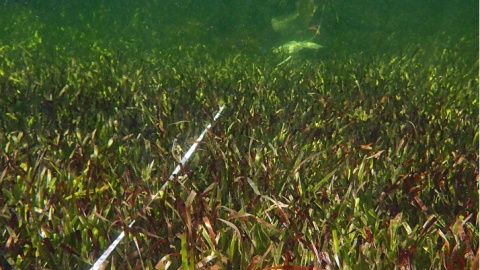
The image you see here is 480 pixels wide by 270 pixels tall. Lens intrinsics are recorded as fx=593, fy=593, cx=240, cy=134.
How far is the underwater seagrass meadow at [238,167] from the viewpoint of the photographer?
145 cm

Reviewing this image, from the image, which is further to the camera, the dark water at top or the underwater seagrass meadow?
the dark water at top

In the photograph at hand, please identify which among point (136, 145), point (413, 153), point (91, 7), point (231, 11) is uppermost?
point (136, 145)

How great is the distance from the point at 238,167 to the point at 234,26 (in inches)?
348

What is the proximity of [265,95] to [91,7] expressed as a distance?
7698 mm

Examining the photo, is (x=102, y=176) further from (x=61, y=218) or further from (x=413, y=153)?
(x=413, y=153)

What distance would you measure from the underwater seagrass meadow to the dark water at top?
1569 mm

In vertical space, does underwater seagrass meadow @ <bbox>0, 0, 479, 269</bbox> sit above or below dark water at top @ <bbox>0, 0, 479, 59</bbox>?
above

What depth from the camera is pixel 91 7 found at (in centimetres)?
1052

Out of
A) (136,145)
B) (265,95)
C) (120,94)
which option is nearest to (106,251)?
(136,145)

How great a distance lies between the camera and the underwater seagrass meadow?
145 cm

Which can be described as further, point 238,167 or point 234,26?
point 234,26

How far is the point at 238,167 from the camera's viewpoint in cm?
204

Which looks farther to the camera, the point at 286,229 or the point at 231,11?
the point at 231,11

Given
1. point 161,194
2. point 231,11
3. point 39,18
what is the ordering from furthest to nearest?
point 231,11 < point 39,18 < point 161,194
